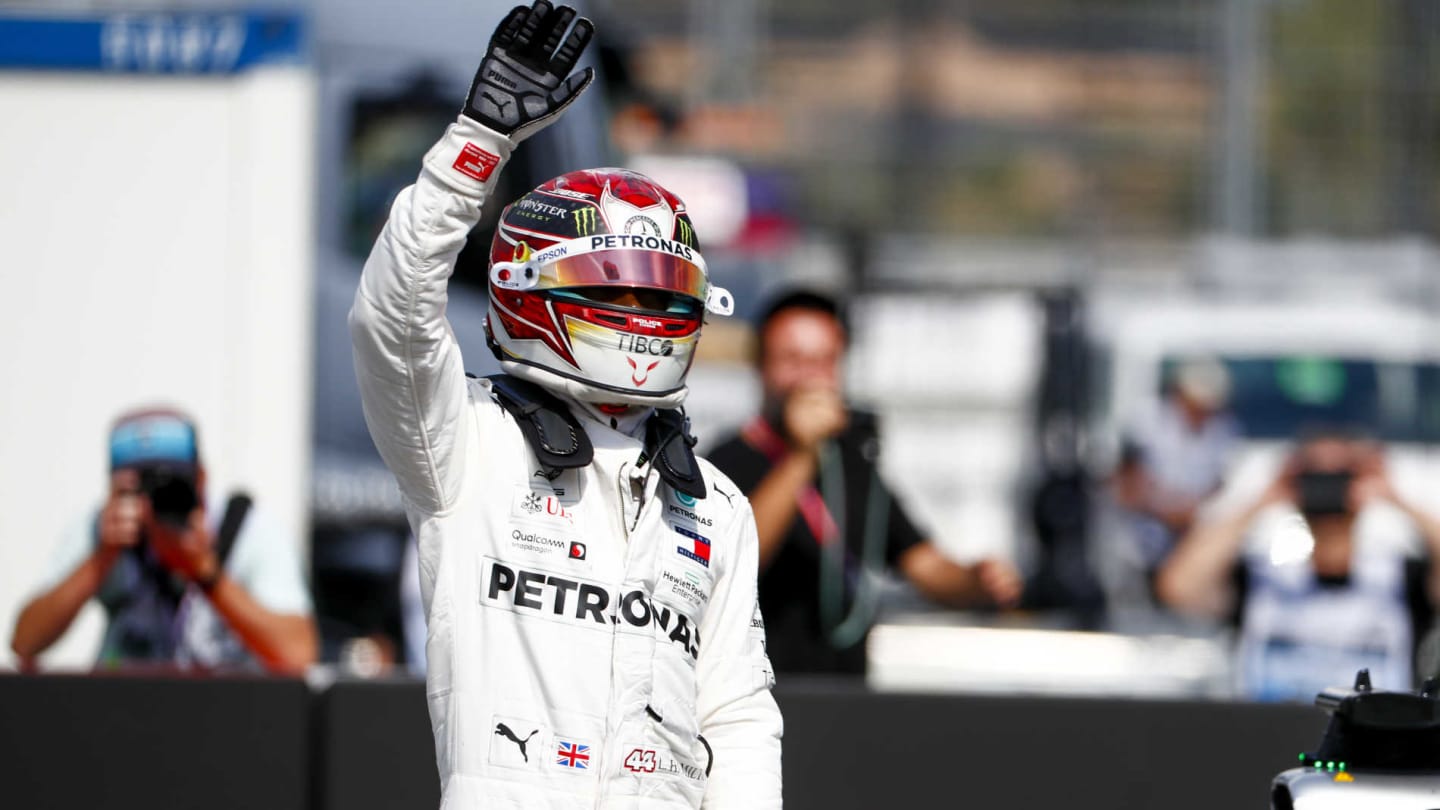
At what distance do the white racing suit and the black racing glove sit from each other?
0.04m

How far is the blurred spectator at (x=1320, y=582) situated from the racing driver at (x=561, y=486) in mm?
3238

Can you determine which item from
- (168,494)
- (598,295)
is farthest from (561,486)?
(168,494)

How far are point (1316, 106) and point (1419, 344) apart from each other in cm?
2472

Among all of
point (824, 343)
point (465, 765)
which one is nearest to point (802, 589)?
point (824, 343)

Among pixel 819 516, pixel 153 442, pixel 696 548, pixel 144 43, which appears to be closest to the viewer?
pixel 696 548

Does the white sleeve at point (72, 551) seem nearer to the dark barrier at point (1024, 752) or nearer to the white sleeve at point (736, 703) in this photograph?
the dark barrier at point (1024, 752)

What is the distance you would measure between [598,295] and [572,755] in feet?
2.50

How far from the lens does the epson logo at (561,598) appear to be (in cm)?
335

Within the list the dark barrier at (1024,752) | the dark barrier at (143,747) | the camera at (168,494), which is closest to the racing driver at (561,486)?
the dark barrier at (1024,752)

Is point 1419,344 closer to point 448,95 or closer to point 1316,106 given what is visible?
point 448,95

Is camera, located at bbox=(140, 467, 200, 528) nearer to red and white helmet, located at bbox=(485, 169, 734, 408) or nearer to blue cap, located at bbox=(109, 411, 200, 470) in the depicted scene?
blue cap, located at bbox=(109, 411, 200, 470)

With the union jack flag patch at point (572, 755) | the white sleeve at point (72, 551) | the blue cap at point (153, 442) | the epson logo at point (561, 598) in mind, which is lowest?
the union jack flag patch at point (572, 755)

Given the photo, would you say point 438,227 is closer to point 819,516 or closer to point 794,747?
point 794,747

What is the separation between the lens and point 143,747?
483 centimetres
